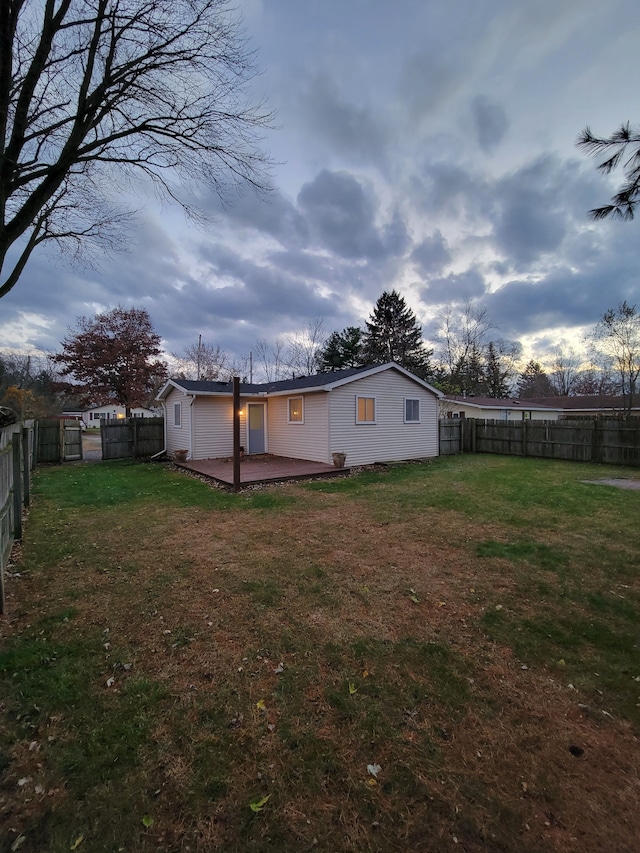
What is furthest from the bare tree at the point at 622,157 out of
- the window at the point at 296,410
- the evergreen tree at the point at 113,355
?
the evergreen tree at the point at 113,355

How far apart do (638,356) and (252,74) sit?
2240cm

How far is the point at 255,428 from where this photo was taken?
46.2ft

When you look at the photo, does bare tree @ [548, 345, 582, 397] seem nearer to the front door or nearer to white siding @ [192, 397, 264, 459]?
the front door

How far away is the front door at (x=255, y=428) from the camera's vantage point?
13905mm

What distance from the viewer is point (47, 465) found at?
43.0 feet

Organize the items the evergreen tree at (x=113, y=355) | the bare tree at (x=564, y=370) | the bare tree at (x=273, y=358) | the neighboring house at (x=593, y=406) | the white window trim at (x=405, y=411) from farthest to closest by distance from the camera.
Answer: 1. the bare tree at (x=564, y=370)
2. the bare tree at (x=273, y=358)
3. the neighboring house at (x=593, y=406)
4. the evergreen tree at (x=113, y=355)
5. the white window trim at (x=405, y=411)

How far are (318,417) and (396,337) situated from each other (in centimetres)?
2342

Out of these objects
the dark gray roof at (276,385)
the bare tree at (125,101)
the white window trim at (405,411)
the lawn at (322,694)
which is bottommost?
the lawn at (322,694)

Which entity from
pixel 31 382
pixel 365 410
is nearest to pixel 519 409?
pixel 365 410

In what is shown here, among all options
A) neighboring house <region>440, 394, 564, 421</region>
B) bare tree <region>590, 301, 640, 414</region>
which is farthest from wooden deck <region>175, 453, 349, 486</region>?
bare tree <region>590, 301, 640, 414</region>

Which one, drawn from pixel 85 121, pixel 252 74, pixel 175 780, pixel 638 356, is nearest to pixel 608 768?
pixel 175 780

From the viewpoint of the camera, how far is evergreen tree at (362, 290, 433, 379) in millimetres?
32375

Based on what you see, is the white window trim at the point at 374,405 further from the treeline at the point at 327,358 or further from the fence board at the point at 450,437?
the treeline at the point at 327,358

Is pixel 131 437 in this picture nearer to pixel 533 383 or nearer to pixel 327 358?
pixel 327 358
